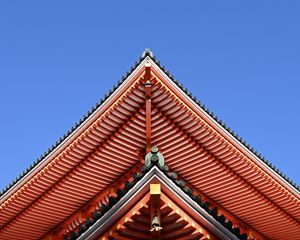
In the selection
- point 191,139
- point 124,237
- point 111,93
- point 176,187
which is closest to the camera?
point 176,187

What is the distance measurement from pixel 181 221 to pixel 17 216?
741 centimetres

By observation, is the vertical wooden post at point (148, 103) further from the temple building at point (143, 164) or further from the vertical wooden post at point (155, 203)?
the vertical wooden post at point (155, 203)

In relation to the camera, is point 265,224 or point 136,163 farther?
point 265,224

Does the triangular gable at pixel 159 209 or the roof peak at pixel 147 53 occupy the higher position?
the roof peak at pixel 147 53

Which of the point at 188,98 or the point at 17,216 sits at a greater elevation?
the point at 188,98

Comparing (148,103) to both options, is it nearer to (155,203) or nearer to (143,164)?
(143,164)

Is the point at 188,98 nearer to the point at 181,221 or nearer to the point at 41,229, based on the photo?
the point at 181,221

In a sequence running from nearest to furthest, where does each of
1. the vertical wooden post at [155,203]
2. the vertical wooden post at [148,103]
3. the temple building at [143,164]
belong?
the vertical wooden post at [155,203] < the vertical wooden post at [148,103] < the temple building at [143,164]

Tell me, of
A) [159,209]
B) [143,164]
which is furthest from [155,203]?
[143,164]

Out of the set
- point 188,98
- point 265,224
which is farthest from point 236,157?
point 265,224

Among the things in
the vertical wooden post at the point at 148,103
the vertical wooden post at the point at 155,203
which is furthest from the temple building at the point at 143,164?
the vertical wooden post at the point at 155,203

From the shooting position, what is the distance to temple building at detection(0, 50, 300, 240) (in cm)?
1037

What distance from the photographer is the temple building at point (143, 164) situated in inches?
408

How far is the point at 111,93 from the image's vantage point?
10273 millimetres
